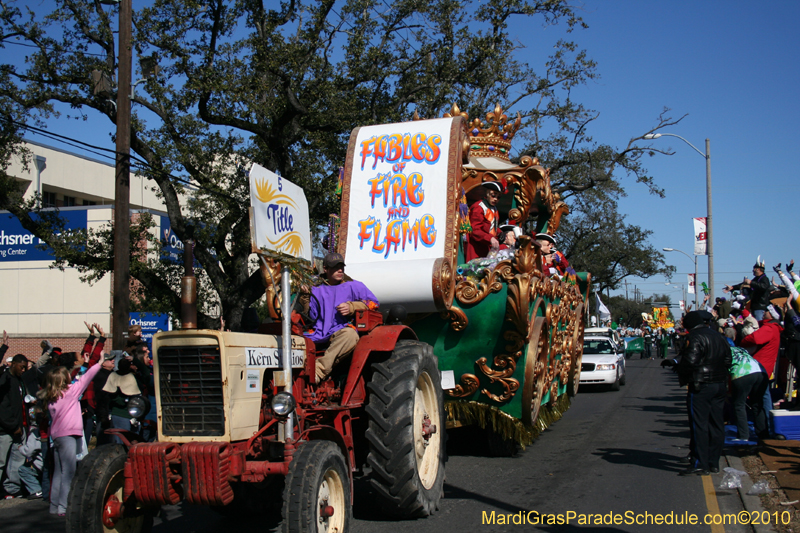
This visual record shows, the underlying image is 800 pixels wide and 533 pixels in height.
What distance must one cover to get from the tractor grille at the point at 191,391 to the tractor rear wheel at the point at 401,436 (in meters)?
1.41

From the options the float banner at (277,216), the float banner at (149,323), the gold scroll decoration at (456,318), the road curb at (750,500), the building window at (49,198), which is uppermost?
the building window at (49,198)

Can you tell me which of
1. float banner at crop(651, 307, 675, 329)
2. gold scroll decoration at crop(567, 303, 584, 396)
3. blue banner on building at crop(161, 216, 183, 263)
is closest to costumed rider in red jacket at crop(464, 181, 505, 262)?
gold scroll decoration at crop(567, 303, 584, 396)

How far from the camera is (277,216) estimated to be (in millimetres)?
5043

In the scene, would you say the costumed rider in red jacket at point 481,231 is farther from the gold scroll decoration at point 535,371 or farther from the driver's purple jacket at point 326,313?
the driver's purple jacket at point 326,313

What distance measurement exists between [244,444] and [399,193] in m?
4.37

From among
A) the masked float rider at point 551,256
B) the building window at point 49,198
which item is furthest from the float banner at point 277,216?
the building window at point 49,198

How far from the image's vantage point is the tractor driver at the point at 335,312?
580 centimetres

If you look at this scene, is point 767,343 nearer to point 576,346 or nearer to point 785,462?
point 785,462

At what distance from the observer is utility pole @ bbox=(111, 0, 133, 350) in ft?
39.2

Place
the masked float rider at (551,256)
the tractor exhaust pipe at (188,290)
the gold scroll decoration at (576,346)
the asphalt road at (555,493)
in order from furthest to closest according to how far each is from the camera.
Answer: the gold scroll decoration at (576,346)
the masked float rider at (551,256)
the asphalt road at (555,493)
the tractor exhaust pipe at (188,290)

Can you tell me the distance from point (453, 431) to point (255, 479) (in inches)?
245

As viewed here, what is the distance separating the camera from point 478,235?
960 centimetres

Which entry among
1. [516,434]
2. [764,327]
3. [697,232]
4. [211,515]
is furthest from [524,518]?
[697,232]

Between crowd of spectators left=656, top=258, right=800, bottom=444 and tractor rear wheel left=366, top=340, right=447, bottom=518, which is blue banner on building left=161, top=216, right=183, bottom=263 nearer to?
tractor rear wheel left=366, top=340, right=447, bottom=518
